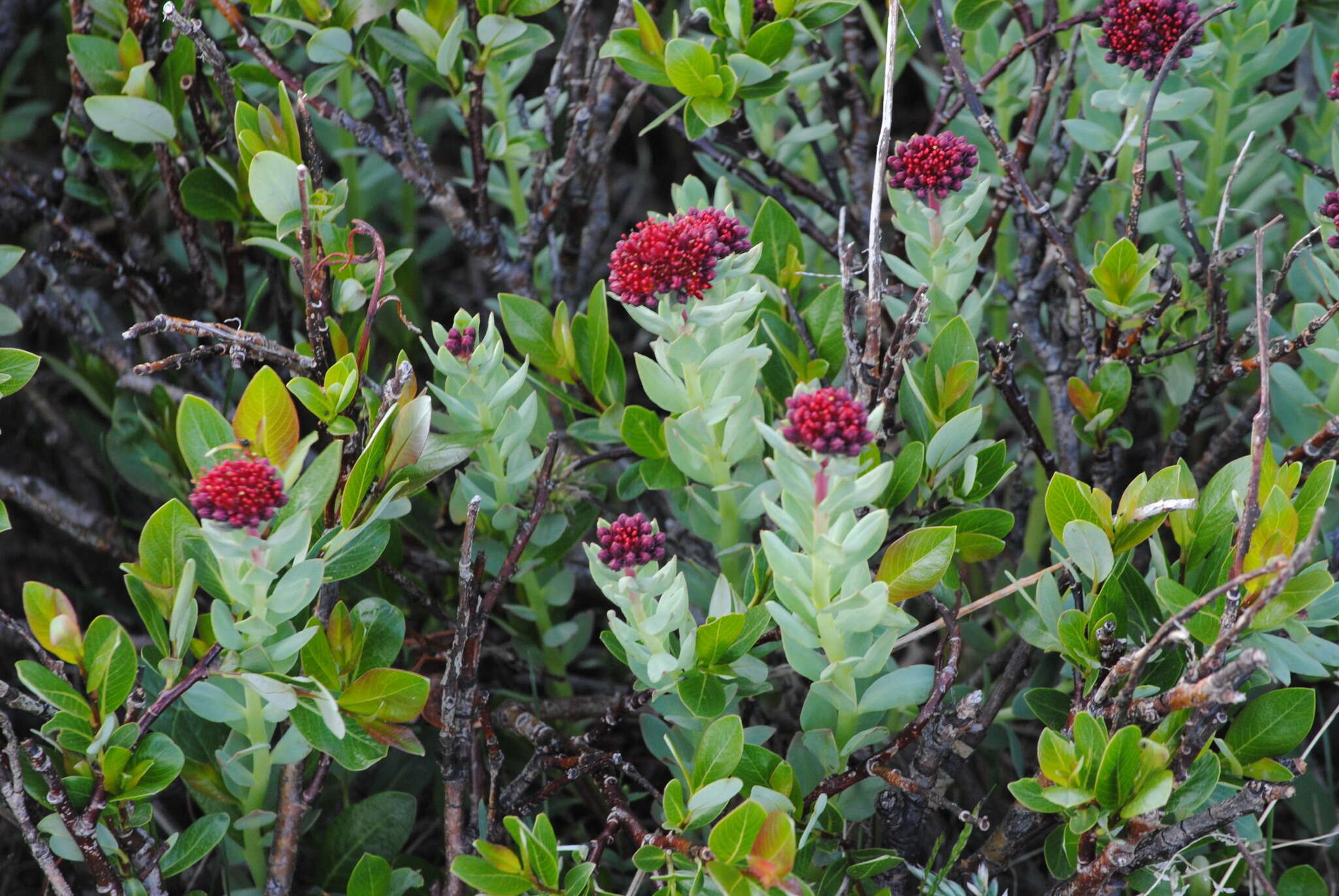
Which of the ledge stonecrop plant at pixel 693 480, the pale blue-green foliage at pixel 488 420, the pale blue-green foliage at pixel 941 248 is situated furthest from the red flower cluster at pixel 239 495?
the pale blue-green foliage at pixel 941 248

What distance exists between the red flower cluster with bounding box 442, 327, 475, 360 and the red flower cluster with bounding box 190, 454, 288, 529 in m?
0.26

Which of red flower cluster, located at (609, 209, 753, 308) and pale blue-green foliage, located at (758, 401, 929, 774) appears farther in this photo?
red flower cluster, located at (609, 209, 753, 308)

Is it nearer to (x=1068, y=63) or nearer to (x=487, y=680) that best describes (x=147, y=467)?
(x=487, y=680)

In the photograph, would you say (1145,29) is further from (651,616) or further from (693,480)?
(651,616)

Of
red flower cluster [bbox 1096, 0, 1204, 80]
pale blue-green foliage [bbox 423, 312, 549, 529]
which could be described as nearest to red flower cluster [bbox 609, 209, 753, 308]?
pale blue-green foliage [bbox 423, 312, 549, 529]

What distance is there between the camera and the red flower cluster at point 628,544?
1.06 m

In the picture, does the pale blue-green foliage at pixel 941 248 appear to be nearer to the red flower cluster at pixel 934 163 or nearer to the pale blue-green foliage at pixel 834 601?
the red flower cluster at pixel 934 163

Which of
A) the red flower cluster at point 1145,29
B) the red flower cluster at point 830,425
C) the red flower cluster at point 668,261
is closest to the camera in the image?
the red flower cluster at point 830,425

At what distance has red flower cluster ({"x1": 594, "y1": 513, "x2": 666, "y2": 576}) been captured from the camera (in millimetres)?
1063

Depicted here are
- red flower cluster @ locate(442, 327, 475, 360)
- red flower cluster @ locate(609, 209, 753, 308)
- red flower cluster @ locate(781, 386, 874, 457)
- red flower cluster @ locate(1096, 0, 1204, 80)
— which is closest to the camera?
red flower cluster @ locate(781, 386, 874, 457)

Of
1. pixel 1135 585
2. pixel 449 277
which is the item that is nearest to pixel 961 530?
pixel 1135 585

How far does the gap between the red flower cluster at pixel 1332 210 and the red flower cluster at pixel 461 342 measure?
91cm

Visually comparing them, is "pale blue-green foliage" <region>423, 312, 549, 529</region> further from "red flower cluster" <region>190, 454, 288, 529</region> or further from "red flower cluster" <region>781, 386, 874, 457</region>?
"red flower cluster" <region>781, 386, 874, 457</region>

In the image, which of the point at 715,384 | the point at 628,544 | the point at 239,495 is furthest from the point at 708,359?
the point at 239,495
